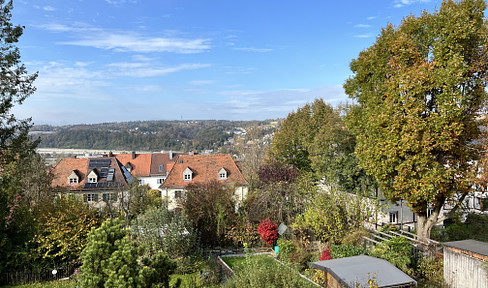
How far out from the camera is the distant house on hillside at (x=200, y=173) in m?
30.4

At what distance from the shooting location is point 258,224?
17594mm

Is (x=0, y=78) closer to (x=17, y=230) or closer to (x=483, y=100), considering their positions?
(x=17, y=230)

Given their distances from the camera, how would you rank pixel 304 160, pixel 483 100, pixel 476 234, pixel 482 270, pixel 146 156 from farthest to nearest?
pixel 146 156 → pixel 304 160 → pixel 476 234 → pixel 483 100 → pixel 482 270

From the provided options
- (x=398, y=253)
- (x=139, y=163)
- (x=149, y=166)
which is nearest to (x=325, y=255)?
(x=398, y=253)

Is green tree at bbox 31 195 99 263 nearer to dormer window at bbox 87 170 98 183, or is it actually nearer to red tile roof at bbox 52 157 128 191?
red tile roof at bbox 52 157 128 191

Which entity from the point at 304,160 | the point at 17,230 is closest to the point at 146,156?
the point at 304,160

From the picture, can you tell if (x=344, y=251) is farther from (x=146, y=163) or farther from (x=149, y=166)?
(x=146, y=163)

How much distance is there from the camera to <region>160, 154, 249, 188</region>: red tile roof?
30.7 m

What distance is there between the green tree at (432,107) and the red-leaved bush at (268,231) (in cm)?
562

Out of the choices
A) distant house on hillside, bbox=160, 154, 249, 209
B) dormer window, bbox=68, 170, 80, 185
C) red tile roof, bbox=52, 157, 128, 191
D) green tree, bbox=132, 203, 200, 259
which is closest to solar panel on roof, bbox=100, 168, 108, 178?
red tile roof, bbox=52, 157, 128, 191

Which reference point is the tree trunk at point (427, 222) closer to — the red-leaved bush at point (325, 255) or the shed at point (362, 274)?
the red-leaved bush at point (325, 255)

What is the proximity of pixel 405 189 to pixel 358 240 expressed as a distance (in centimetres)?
294

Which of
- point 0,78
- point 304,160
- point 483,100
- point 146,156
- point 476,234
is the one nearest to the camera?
point 483,100

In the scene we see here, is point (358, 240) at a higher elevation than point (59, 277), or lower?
higher
